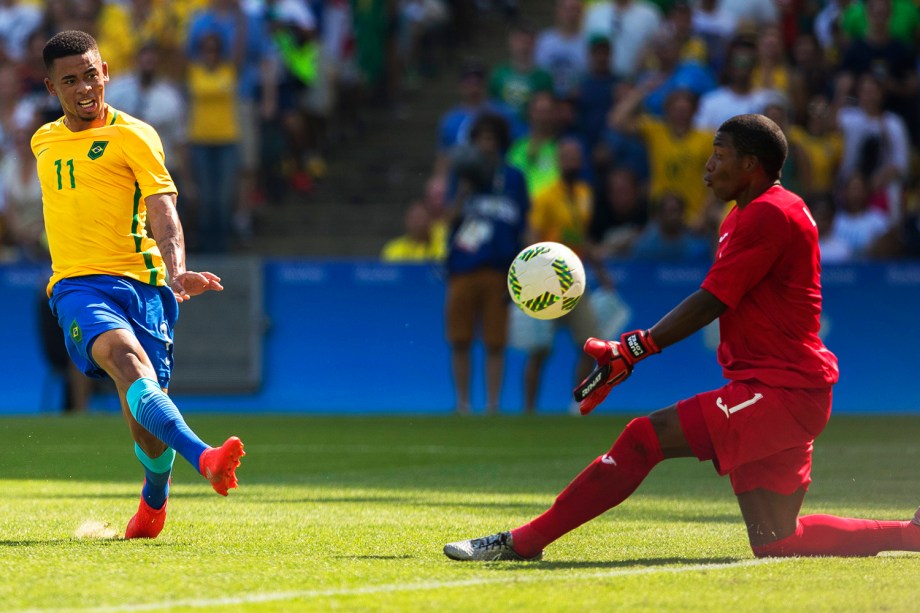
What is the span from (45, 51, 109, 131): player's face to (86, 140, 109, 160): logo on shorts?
13cm

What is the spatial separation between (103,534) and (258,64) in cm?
1333

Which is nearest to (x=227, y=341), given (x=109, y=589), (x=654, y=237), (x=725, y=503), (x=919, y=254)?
(x=654, y=237)

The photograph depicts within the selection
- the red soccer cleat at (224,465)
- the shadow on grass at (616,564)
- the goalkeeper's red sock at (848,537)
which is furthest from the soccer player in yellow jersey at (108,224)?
the goalkeeper's red sock at (848,537)

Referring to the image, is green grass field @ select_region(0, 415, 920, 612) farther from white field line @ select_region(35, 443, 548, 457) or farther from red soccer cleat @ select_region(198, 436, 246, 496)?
red soccer cleat @ select_region(198, 436, 246, 496)

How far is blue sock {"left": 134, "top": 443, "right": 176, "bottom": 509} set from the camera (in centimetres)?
772

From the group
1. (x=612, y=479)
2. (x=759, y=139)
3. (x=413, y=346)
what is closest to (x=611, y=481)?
(x=612, y=479)

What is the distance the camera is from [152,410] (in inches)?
278

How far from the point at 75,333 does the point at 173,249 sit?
595 mm

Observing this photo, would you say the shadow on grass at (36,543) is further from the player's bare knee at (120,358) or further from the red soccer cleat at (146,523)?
the player's bare knee at (120,358)

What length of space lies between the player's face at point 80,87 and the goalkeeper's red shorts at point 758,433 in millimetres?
3187

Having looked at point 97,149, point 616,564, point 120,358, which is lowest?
point 616,564

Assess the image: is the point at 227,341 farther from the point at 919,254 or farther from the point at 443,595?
the point at 443,595

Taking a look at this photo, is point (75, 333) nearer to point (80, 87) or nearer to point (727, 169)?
point (80, 87)

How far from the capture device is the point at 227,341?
18688mm
